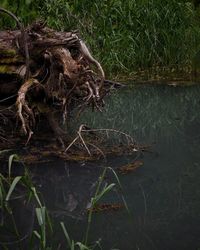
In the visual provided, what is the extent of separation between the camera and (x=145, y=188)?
2279 millimetres

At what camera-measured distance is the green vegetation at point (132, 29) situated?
17.1 feet

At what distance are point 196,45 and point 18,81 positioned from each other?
115 inches

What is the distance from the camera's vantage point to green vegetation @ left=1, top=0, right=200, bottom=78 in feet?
17.1

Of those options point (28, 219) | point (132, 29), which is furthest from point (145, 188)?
point (132, 29)

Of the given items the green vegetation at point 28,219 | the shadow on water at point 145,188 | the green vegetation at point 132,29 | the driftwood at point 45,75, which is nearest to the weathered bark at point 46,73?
the driftwood at point 45,75

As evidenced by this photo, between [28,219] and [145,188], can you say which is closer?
[28,219]

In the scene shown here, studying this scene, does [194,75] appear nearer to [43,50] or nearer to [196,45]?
[196,45]

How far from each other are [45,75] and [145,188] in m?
1.22

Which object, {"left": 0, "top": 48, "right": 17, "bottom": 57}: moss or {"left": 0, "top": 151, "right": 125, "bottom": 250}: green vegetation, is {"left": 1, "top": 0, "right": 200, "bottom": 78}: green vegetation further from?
{"left": 0, "top": 151, "right": 125, "bottom": 250}: green vegetation

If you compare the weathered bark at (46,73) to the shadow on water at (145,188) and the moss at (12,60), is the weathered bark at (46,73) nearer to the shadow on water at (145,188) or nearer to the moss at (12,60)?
the moss at (12,60)

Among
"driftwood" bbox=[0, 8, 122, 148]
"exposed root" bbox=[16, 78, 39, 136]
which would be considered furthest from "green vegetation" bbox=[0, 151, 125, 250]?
"driftwood" bbox=[0, 8, 122, 148]

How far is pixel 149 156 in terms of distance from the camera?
2.72m

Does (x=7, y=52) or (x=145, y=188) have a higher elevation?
(x=7, y=52)

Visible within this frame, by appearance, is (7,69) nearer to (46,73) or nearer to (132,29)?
(46,73)
